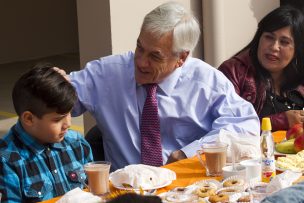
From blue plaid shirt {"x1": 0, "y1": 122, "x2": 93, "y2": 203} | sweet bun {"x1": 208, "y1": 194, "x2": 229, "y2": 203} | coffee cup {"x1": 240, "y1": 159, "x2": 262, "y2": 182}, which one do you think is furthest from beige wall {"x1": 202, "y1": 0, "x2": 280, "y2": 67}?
sweet bun {"x1": 208, "y1": 194, "x2": 229, "y2": 203}

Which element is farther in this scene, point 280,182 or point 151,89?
point 151,89

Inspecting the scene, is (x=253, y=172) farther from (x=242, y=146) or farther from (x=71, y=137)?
(x=71, y=137)

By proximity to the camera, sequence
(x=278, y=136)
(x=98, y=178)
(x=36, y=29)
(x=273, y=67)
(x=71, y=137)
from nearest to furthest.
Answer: (x=98, y=178), (x=71, y=137), (x=278, y=136), (x=273, y=67), (x=36, y=29)

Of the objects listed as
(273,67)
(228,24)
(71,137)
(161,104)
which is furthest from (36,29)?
(71,137)

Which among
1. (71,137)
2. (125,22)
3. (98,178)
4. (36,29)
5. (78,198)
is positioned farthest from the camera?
(36,29)

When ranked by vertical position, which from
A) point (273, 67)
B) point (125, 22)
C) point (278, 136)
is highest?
point (125, 22)

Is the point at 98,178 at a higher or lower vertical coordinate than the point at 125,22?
lower

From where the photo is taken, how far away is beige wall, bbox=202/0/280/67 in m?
5.46

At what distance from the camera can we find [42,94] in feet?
8.55

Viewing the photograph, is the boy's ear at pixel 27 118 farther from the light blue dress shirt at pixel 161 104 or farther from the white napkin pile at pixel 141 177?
the light blue dress shirt at pixel 161 104

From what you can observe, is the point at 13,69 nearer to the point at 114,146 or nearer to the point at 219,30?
the point at 219,30

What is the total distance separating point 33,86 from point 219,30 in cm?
315

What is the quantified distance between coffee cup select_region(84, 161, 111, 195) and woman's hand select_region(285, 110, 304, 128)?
5.25ft

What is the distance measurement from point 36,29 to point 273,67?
9950 mm
